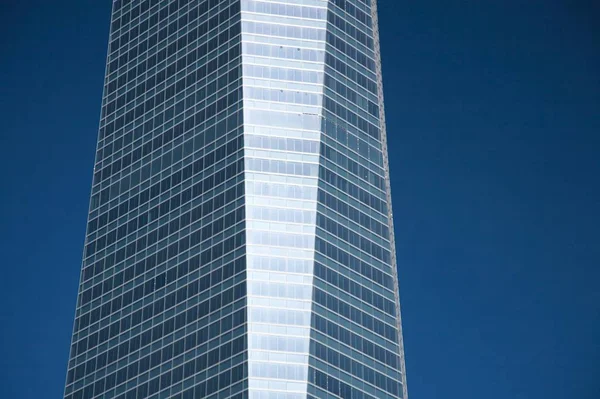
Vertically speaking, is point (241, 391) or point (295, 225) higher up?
point (295, 225)

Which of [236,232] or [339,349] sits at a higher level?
Result: [236,232]

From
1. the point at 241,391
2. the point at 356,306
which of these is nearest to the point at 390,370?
the point at 356,306

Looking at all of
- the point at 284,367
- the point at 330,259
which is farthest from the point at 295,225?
the point at 284,367

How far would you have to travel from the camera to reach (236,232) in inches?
7815

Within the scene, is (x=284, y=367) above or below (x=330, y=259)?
below

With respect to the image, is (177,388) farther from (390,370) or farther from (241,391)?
(390,370)

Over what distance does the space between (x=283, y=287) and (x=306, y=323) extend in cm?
465

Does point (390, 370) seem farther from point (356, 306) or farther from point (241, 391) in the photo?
point (241, 391)

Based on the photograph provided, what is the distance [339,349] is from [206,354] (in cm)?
1389

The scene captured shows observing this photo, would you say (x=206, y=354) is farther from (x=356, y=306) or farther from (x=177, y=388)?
(x=356, y=306)

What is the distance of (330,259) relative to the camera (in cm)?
19850

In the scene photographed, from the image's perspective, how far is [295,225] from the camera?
199 metres

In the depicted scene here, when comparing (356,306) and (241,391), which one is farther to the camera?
(356,306)

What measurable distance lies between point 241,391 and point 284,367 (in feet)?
16.9
